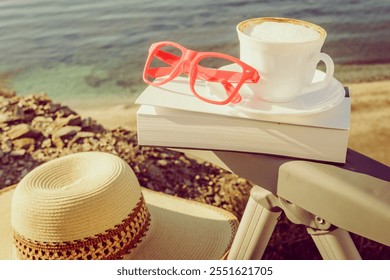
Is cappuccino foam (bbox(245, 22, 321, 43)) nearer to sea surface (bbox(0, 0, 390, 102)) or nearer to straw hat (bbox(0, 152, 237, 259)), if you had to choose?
straw hat (bbox(0, 152, 237, 259))

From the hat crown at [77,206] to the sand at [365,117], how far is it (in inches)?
53.4

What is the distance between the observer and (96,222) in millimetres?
1377

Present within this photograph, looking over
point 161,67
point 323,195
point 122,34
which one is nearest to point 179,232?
point 161,67

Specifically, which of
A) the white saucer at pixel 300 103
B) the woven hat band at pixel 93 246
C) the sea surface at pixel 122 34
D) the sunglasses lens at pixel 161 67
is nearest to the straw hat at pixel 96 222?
the woven hat band at pixel 93 246

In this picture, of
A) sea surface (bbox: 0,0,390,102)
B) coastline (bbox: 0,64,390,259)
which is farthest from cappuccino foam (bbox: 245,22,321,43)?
sea surface (bbox: 0,0,390,102)

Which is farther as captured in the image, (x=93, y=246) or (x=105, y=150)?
(x=105, y=150)

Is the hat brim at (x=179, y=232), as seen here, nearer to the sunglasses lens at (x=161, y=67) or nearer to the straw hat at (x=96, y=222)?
the straw hat at (x=96, y=222)

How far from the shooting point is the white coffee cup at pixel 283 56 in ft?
2.77

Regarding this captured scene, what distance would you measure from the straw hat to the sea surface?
6.38 feet

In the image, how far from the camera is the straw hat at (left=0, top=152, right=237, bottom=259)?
1365 millimetres

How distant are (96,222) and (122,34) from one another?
3006 millimetres

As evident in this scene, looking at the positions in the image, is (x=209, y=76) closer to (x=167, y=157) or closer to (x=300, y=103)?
(x=300, y=103)
